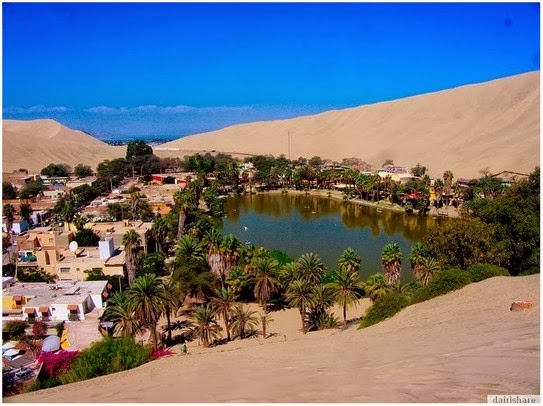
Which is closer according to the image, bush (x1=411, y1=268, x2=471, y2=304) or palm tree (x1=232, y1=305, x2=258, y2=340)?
bush (x1=411, y1=268, x2=471, y2=304)

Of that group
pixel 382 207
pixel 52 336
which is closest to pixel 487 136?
pixel 382 207

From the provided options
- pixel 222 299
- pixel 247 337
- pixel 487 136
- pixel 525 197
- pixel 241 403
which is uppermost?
pixel 487 136

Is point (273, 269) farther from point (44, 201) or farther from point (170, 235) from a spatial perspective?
point (44, 201)

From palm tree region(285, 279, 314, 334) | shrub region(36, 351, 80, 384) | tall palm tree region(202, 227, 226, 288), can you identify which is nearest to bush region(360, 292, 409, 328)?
palm tree region(285, 279, 314, 334)

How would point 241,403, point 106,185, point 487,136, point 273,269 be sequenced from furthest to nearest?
1. point 487,136
2. point 106,185
3. point 273,269
4. point 241,403

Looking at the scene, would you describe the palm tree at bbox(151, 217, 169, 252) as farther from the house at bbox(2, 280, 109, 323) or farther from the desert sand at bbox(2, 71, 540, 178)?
the desert sand at bbox(2, 71, 540, 178)

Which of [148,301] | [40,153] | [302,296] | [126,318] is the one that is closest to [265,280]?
[302,296]

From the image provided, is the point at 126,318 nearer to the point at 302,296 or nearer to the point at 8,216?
the point at 302,296
